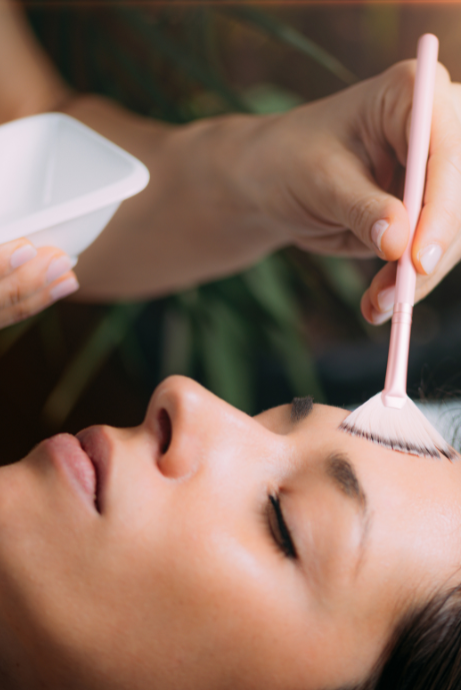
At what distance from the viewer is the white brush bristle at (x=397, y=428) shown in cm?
41

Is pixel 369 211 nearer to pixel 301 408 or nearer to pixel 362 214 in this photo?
pixel 362 214

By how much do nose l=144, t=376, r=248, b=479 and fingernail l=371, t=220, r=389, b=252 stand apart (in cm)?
17

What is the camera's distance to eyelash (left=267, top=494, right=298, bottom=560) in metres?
0.37

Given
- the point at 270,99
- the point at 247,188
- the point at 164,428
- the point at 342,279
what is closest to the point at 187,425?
the point at 164,428

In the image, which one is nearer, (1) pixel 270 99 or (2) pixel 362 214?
(2) pixel 362 214

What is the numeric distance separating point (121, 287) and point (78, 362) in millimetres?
134

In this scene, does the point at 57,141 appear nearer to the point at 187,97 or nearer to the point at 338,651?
the point at 187,97

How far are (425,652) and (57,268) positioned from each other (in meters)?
0.41

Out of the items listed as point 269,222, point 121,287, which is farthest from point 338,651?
point 121,287

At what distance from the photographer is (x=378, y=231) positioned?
1.31 feet

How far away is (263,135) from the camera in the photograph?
592 mm

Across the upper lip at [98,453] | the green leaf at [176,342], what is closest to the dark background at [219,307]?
the green leaf at [176,342]

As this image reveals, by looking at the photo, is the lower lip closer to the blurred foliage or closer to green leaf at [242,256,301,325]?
the blurred foliage

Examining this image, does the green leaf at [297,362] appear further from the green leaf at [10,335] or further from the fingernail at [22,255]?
the fingernail at [22,255]
